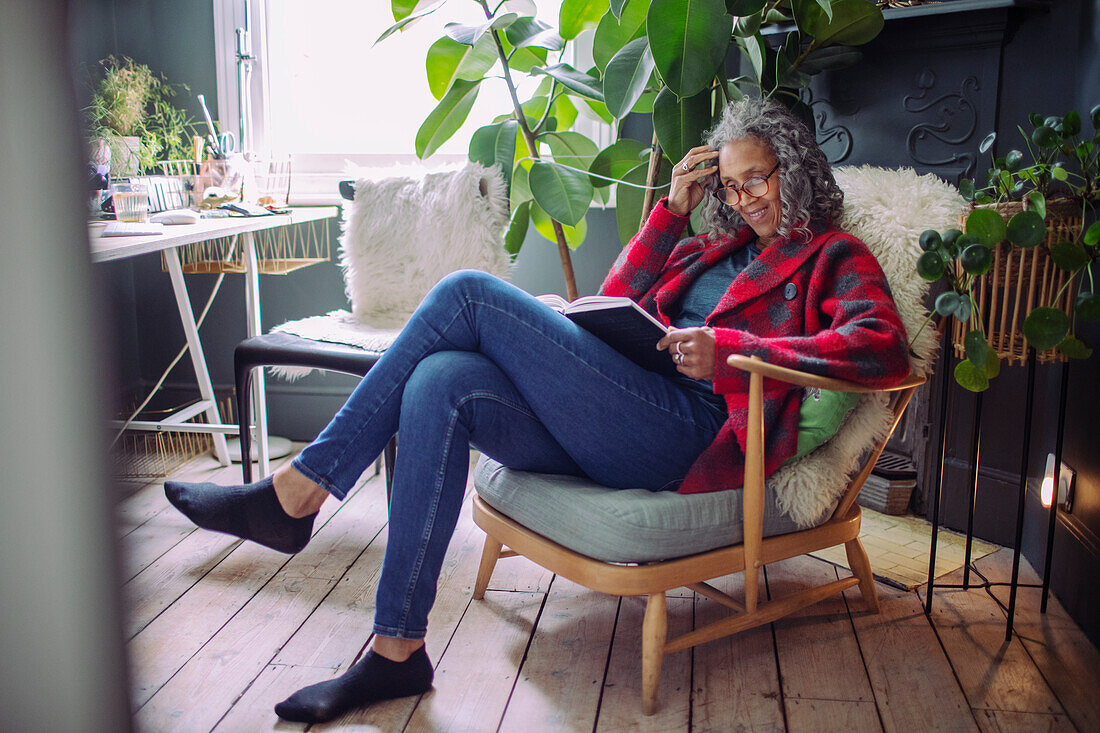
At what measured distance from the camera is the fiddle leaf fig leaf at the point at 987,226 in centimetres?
144

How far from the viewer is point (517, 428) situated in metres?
1.53

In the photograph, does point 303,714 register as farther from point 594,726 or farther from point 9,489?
point 9,489

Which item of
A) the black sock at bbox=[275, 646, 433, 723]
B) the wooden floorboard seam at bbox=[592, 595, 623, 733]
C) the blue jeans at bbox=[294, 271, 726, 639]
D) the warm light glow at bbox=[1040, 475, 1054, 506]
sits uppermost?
the blue jeans at bbox=[294, 271, 726, 639]

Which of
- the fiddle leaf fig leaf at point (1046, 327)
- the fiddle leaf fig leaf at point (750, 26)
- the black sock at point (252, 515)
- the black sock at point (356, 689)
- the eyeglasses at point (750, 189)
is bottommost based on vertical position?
the black sock at point (356, 689)

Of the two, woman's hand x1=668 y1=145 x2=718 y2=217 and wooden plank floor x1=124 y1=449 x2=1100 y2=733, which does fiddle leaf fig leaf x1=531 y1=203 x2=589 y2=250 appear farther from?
wooden plank floor x1=124 y1=449 x2=1100 y2=733

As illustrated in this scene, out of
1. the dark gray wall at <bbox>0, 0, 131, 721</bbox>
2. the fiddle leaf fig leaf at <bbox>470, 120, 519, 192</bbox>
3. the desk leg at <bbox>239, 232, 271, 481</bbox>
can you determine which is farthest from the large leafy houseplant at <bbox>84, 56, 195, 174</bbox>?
the dark gray wall at <bbox>0, 0, 131, 721</bbox>

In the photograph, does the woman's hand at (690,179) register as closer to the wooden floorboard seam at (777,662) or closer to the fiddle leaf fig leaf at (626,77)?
the fiddle leaf fig leaf at (626,77)

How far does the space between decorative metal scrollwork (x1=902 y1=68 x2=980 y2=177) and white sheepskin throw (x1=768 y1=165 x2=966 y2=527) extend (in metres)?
0.64

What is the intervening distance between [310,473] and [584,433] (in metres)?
0.50

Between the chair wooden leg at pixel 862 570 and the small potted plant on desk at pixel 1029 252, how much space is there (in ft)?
1.41

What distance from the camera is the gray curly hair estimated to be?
162 centimetres

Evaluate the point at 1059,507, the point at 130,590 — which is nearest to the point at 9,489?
the point at 130,590

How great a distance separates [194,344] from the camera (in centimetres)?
257

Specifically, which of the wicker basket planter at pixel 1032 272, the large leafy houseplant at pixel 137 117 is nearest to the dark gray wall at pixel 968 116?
the large leafy houseplant at pixel 137 117
